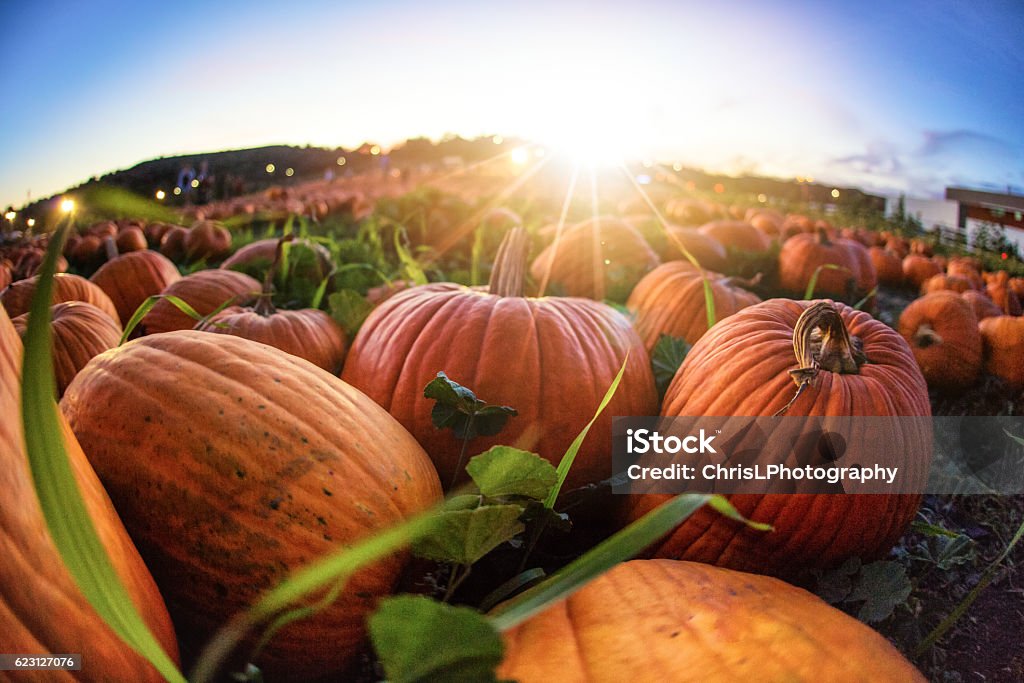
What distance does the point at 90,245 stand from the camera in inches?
153

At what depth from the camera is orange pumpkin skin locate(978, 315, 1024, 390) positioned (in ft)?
8.86

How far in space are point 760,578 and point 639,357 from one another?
0.73m

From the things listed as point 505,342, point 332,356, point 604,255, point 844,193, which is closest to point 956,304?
point 604,255

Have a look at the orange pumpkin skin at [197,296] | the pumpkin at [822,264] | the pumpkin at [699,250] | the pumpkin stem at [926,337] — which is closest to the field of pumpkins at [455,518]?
the orange pumpkin skin at [197,296]

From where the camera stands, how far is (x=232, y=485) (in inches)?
36.4

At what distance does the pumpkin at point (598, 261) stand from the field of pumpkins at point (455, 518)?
1171 mm

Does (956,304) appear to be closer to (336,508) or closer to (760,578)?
(760,578)

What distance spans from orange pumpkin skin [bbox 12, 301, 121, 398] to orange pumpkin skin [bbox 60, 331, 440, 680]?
1176 mm

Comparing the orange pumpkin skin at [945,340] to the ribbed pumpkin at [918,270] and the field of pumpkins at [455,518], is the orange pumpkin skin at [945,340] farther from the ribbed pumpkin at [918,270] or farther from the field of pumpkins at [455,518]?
the ribbed pumpkin at [918,270]

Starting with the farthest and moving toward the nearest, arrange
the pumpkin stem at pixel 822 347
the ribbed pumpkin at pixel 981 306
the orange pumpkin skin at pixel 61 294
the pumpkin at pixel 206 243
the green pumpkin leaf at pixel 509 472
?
the pumpkin at pixel 206 243 < the ribbed pumpkin at pixel 981 306 < the orange pumpkin skin at pixel 61 294 < the pumpkin stem at pixel 822 347 < the green pumpkin leaf at pixel 509 472

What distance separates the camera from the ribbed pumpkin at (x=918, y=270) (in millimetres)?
5059

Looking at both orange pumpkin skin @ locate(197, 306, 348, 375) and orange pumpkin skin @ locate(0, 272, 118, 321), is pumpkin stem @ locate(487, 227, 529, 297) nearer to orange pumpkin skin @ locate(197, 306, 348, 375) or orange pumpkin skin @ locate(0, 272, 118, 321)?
orange pumpkin skin @ locate(197, 306, 348, 375)

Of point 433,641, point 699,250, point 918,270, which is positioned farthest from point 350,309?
point 918,270

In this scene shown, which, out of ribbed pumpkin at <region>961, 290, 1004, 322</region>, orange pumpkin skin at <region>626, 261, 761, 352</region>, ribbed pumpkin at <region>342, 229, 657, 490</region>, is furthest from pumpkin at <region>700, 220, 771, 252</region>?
ribbed pumpkin at <region>342, 229, 657, 490</region>
